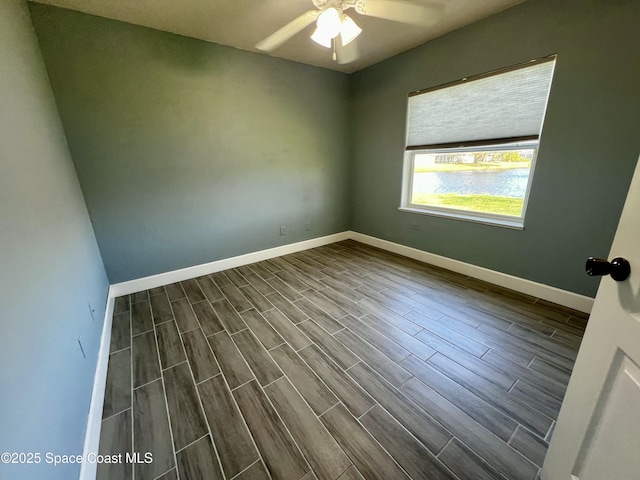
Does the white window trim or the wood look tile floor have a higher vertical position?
the white window trim

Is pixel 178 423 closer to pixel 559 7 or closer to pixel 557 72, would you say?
pixel 557 72

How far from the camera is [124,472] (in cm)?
108

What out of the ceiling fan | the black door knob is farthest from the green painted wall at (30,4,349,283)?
the black door knob

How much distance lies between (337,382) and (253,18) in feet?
9.67

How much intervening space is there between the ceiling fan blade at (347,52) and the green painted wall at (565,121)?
54cm

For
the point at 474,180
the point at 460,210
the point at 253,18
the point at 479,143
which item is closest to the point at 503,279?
the point at 460,210

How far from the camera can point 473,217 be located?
273 cm

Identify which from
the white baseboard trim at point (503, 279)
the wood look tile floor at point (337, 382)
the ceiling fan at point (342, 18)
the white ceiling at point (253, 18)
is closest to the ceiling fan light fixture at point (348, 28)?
the ceiling fan at point (342, 18)

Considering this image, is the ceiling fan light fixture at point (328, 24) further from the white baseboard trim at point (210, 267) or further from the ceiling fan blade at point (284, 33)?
the white baseboard trim at point (210, 267)

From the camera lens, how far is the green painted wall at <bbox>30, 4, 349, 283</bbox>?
2141mm

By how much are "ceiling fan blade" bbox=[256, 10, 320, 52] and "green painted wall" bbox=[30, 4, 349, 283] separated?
0.81 ft

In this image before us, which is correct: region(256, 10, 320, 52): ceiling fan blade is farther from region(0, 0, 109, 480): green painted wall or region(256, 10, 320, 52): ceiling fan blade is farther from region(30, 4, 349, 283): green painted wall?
region(0, 0, 109, 480): green painted wall

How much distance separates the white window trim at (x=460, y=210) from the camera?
229cm

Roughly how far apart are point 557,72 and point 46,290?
356cm
